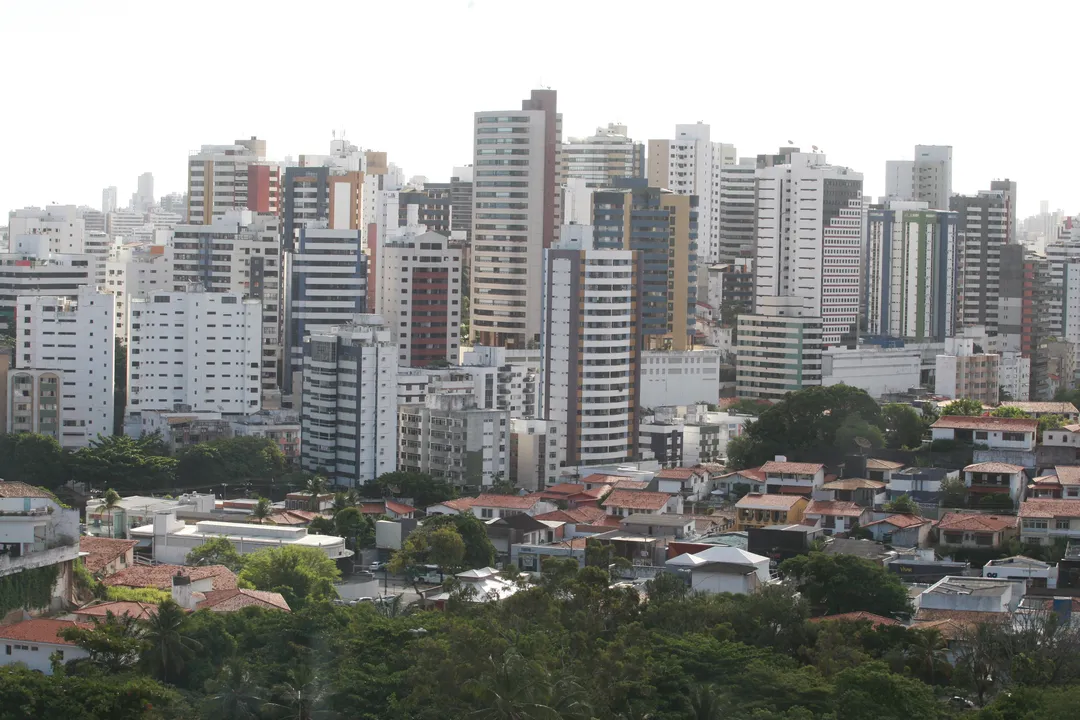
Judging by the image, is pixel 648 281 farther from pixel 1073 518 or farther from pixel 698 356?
pixel 1073 518

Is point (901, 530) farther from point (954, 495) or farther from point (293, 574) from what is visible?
point (293, 574)

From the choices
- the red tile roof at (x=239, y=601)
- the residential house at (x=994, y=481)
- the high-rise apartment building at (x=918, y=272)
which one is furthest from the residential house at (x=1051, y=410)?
the red tile roof at (x=239, y=601)

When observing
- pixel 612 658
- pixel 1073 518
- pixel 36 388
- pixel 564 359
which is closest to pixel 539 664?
pixel 612 658

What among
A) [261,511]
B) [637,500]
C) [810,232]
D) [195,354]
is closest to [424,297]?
[195,354]

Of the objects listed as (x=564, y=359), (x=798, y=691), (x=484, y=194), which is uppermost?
(x=484, y=194)

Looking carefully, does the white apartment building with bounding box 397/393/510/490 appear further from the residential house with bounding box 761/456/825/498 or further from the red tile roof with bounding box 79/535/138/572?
the red tile roof with bounding box 79/535/138/572

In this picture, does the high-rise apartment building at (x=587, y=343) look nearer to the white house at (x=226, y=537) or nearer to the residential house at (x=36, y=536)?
the white house at (x=226, y=537)

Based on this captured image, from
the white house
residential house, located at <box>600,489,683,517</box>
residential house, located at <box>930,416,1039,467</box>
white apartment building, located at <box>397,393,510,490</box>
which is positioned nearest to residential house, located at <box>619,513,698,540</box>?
residential house, located at <box>600,489,683,517</box>
